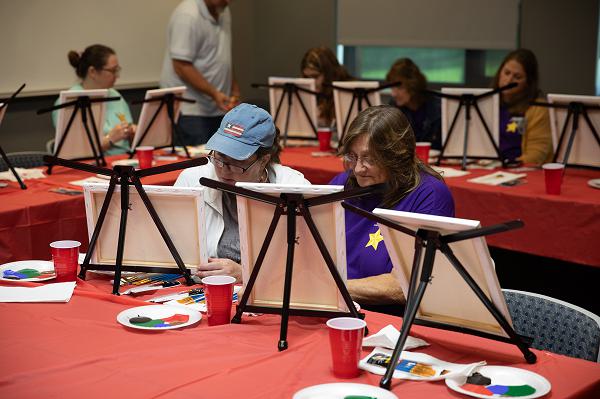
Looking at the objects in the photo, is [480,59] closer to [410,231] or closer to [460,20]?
[460,20]

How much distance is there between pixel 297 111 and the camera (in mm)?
4926

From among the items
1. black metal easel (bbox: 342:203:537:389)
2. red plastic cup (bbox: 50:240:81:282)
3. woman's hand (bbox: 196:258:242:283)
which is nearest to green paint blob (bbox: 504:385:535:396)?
black metal easel (bbox: 342:203:537:389)

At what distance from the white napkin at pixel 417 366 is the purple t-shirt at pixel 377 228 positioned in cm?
70

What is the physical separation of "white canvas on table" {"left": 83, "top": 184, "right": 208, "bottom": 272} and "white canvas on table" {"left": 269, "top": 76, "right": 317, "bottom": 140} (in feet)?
8.29

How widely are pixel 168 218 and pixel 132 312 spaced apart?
13.8 inches

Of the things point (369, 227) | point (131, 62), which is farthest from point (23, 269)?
point (131, 62)

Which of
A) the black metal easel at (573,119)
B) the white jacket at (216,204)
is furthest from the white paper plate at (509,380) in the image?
the black metal easel at (573,119)

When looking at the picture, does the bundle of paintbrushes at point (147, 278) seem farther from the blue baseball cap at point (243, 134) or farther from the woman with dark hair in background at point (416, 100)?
the woman with dark hair in background at point (416, 100)

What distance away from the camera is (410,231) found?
170 centimetres

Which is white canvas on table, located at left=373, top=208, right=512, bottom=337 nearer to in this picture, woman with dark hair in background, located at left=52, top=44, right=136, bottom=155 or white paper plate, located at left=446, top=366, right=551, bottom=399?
white paper plate, located at left=446, top=366, right=551, bottom=399

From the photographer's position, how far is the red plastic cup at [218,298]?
6.55 feet

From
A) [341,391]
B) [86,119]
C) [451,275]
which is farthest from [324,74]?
[341,391]

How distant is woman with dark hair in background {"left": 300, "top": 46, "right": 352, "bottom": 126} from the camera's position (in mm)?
5086

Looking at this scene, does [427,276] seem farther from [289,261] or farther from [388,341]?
[289,261]
